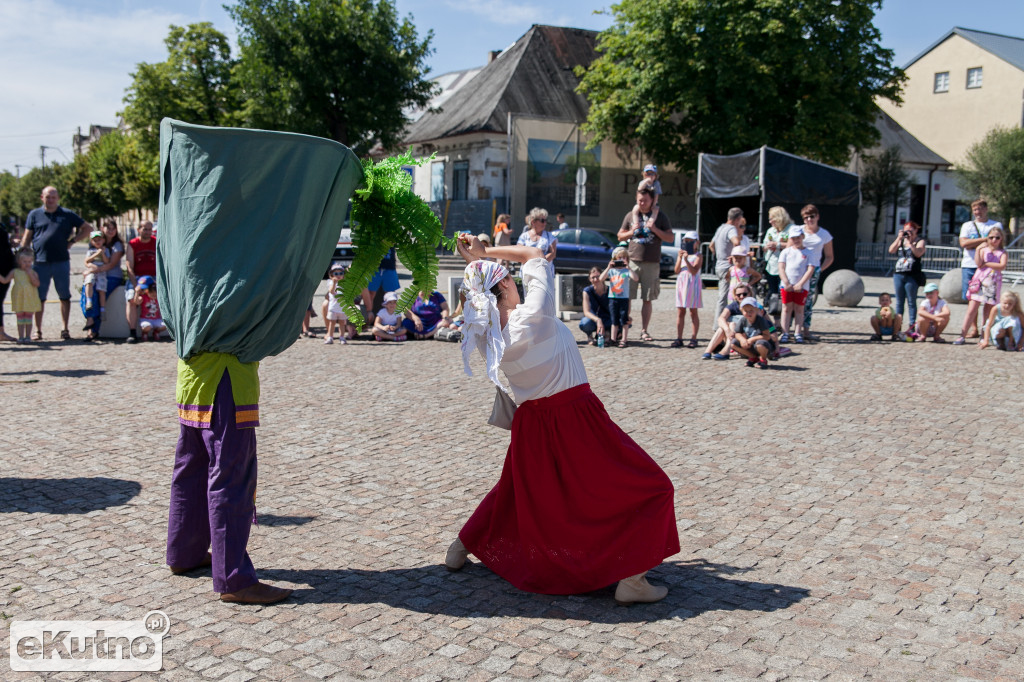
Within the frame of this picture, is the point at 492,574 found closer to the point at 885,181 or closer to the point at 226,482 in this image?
the point at 226,482

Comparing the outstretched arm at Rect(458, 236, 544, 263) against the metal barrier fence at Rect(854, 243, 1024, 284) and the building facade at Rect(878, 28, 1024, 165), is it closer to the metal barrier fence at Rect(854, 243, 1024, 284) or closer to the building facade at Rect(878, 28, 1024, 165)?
the metal barrier fence at Rect(854, 243, 1024, 284)

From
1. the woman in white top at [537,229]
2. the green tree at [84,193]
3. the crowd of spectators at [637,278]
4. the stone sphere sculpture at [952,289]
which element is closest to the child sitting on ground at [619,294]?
the crowd of spectators at [637,278]

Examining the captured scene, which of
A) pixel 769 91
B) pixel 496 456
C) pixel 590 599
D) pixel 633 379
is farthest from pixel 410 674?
pixel 769 91

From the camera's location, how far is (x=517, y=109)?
38.2m

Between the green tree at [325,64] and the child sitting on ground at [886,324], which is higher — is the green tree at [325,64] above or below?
above

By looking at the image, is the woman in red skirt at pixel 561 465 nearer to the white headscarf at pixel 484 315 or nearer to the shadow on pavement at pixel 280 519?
the white headscarf at pixel 484 315

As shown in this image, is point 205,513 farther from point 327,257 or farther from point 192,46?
point 192,46

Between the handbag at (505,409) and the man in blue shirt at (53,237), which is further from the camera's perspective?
the man in blue shirt at (53,237)

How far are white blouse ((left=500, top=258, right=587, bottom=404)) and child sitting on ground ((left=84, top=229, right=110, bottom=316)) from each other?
10621mm

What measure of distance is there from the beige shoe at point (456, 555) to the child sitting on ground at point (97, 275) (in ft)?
34.0

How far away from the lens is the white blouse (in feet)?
13.4

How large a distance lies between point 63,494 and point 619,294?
27.3 feet

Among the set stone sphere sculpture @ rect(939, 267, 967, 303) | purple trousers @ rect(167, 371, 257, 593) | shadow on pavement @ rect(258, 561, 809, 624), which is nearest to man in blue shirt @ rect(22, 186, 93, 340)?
purple trousers @ rect(167, 371, 257, 593)

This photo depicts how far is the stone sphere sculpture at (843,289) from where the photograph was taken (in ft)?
59.7
